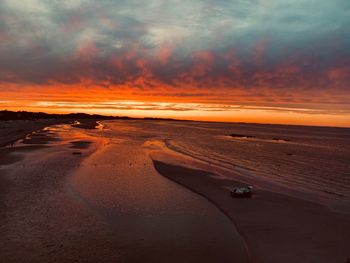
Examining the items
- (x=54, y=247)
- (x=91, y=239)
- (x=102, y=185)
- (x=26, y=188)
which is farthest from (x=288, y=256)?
(x=26, y=188)

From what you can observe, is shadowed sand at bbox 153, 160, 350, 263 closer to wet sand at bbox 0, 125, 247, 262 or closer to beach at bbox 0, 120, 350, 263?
beach at bbox 0, 120, 350, 263

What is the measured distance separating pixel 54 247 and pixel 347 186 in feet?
75.8

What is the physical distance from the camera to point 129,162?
3306 cm

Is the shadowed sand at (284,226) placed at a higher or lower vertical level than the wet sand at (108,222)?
higher

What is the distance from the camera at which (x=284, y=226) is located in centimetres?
1412

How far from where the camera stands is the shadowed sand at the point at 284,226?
1117cm

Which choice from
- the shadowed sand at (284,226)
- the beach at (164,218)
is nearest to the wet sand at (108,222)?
the beach at (164,218)

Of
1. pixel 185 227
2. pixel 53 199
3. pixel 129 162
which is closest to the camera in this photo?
pixel 185 227

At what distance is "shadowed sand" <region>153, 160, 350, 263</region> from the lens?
11170 mm

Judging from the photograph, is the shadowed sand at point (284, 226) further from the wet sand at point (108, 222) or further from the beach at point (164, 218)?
the wet sand at point (108, 222)

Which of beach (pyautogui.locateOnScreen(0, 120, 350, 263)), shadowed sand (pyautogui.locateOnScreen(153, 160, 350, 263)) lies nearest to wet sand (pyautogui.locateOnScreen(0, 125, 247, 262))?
beach (pyautogui.locateOnScreen(0, 120, 350, 263))

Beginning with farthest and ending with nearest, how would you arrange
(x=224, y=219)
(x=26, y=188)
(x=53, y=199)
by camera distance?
(x=26, y=188)
(x=53, y=199)
(x=224, y=219)

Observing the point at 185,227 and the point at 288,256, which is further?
the point at 185,227

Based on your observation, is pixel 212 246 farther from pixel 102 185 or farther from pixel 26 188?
pixel 26 188
